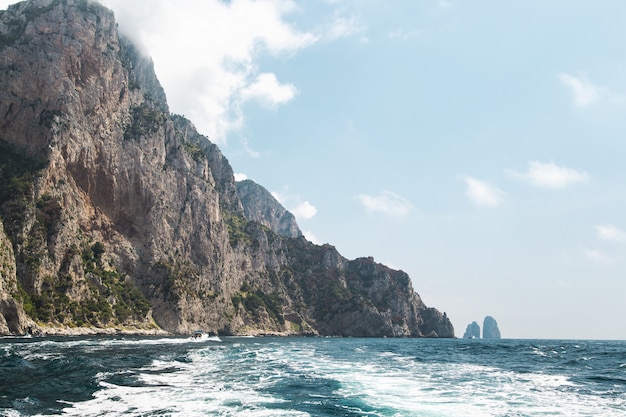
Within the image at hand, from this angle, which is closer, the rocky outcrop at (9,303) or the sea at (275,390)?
the sea at (275,390)

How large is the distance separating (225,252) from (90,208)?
63.5 m

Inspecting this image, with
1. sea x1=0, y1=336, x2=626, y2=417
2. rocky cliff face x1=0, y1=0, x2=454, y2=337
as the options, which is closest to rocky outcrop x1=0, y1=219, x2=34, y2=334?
rocky cliff face x1=0, y1=0, x2=454, y2=337

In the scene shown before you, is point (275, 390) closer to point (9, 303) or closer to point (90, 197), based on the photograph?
point (9, 303)

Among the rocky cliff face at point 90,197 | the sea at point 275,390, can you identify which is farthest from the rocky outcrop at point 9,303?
the sea at point 275,390

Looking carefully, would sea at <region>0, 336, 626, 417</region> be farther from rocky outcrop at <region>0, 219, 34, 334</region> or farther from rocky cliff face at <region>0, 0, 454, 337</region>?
rocky cliff face at <region>0, 0, 454, 337</region>

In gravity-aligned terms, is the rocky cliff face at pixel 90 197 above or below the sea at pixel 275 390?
above

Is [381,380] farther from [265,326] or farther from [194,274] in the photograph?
[265,326]

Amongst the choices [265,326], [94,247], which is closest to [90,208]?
Result: [94,247]

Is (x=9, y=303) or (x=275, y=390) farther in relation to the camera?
(x=9, y=303)

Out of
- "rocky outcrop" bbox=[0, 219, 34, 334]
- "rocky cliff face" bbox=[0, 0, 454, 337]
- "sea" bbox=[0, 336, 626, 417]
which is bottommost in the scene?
"sea" bbox=[0, 336, 626, 417]

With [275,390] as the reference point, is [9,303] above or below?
above

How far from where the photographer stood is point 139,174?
136250mm

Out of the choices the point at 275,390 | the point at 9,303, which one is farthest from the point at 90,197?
the point at 275,390

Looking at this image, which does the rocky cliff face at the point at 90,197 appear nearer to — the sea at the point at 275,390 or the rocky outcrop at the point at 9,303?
the rocky outcrop at the point at 9,303
